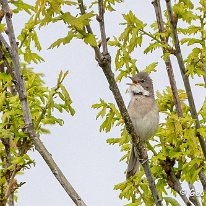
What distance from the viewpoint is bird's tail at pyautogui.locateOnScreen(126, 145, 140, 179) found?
22.8 feet

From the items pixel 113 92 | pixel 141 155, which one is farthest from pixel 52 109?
pixel 113 92

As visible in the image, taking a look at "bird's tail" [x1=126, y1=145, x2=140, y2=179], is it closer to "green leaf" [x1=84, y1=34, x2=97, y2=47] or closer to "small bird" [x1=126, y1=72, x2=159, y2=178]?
"small bird" [x1=126, y1=72, x2=159, y2=178]

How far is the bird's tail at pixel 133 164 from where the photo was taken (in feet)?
22.8

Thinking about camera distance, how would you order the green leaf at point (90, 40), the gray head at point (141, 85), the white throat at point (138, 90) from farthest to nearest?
the white throat at point (138, 90) → the gray head at point (141, 85) → the green leaf at point (90, 40)

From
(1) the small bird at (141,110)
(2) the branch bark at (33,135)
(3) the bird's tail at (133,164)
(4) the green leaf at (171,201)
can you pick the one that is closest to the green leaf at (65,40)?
(2) the branch bark at (33,135)

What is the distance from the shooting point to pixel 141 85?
23.9ft

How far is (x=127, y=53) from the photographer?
21.1ft

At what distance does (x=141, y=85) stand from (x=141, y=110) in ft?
1.02

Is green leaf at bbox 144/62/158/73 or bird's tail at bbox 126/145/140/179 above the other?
green leaf at bbox 144/62/158/73

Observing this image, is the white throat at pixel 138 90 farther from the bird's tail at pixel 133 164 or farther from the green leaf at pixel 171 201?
the green leaf at pixel 171 201

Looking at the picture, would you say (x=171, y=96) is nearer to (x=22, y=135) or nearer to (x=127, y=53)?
(x=127, y=53)

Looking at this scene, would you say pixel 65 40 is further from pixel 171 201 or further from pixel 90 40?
pixel 171 201

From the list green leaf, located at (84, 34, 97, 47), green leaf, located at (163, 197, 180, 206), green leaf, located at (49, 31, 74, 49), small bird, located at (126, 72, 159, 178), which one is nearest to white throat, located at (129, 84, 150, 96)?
small bird, located at (126, 72, 159, 178)

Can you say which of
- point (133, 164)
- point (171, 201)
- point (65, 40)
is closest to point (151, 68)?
point (133, 164)
